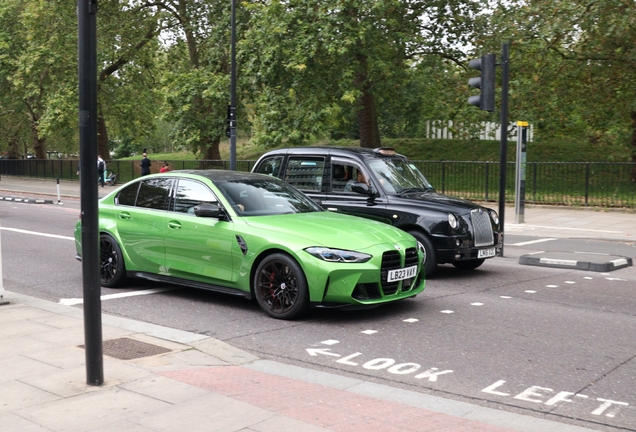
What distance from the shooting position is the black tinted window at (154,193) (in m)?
9.06

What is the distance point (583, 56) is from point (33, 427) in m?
23.2

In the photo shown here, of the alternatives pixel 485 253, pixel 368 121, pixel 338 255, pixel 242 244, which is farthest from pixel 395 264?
pixel 368 121

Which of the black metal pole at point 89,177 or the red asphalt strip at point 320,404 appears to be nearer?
the red asphalt strip at point 320,404

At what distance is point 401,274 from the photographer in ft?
25.5

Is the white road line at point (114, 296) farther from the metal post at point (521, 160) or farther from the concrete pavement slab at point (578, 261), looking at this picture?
the metal post at point (521, 160)

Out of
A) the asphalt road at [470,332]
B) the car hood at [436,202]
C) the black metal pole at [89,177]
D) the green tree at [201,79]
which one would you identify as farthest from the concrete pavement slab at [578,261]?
the green tree at [201,79]

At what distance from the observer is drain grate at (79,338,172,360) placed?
240 inches

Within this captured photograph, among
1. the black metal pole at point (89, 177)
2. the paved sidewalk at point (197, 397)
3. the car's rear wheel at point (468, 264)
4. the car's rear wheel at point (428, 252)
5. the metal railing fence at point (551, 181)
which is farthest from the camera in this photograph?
the metal railing fence at point (551, 181)

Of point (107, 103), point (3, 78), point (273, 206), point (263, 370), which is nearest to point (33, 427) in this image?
point (263, 370)

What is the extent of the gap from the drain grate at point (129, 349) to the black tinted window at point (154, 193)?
A: 2.69 m

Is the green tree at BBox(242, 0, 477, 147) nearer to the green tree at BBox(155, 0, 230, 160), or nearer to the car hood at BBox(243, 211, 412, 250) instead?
the green tree at BBox(155, 0, 230, 160)

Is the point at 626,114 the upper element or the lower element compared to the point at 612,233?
upper

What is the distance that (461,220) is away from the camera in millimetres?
10211

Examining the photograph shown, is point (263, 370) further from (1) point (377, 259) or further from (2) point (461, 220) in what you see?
(2) point (461, 220)
